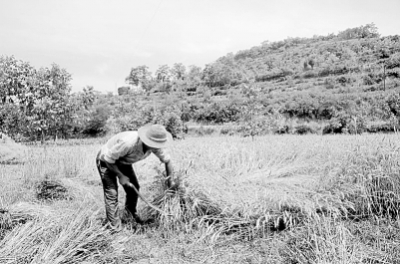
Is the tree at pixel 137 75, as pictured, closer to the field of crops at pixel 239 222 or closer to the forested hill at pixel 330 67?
the forested hill at pixel 330 67

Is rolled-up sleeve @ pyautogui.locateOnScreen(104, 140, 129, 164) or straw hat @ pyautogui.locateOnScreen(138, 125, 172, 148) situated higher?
straw hat @ pyautogui.locateOnScreen(138, 125, 172, 148)

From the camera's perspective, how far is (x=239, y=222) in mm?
3674

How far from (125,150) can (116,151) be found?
0.09m

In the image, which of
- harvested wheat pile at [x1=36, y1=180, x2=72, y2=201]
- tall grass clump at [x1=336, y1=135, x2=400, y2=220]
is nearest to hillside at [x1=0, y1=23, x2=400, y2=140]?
tall grass clump at [x1=336, y1=135, x2=400, y2=220]

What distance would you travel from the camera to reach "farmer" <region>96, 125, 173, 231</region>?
330 centimetres

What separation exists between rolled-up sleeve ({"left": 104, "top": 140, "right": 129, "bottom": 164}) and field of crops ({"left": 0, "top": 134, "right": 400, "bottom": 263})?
562 millimetres

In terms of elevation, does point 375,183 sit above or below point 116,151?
below

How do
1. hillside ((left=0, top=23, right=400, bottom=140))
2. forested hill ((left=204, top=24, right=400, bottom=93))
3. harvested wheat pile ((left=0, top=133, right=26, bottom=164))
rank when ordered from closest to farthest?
harvested wheat pile ((left=0, top=133, right=26, bottom=164)) < hillside ((left=0, top=23, right=400, bottom=140)) < forested hill ((left=204, top=24, right=400, bottom=93))

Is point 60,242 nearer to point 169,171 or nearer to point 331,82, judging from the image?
point 169,171

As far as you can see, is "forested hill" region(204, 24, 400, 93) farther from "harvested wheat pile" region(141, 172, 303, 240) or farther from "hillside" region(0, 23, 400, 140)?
"harvested wheat pile" region(141, 172, 303, 240)

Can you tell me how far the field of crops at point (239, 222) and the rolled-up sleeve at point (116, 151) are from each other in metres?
0.56

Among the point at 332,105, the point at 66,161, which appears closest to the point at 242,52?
the point at 332,105

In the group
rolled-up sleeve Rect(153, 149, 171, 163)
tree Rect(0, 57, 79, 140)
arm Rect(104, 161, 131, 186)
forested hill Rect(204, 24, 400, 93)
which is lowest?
arm Rect(104, 161, 131, 186)

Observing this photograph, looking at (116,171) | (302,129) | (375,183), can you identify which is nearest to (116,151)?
(116,171)
